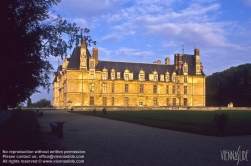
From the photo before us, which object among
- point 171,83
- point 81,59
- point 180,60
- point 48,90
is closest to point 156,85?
point 171,83

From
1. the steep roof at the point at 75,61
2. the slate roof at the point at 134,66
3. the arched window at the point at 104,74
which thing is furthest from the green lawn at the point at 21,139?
the arched window at the point at 104,74

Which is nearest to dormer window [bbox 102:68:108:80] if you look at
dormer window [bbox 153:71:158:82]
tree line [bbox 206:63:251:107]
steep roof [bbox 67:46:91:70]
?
steep roof [bbox 67:46:91:70]

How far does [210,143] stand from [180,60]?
4774 centimetres

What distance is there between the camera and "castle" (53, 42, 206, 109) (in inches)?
1893

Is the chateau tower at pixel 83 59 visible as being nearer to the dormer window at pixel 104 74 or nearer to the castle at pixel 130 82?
the castle at pixel 130 82

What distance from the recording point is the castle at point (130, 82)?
48094 millimetres

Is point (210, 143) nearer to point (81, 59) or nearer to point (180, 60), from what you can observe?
point (81, 59)

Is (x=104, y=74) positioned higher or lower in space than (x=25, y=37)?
higher

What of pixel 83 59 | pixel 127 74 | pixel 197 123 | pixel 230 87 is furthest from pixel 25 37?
pixel 230 87

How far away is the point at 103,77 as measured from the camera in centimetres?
4975

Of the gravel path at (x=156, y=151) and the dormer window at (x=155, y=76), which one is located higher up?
the dormer window at (x=155, y=76)

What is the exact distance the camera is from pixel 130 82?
51.5 metres

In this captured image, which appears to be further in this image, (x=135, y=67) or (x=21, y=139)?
(x=135, y=67)

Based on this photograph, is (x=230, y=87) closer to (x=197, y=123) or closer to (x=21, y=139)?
(x=197, y=123)
